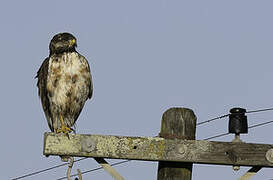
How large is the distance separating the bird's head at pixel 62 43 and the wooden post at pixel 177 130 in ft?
12.2

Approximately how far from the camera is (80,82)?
844 cm

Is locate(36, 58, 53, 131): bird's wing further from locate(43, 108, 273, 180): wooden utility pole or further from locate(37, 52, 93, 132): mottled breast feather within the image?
locate(43, 108, 273, 180): wooden utility pole

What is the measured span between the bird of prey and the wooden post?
10.7ft

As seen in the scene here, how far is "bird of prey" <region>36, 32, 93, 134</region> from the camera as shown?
829 centimetres

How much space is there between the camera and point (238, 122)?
5.36 metres

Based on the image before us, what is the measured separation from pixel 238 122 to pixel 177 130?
2.05 feet

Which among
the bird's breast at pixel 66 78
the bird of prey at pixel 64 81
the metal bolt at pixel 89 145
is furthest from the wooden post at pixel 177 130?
the bird's breast at pixel 66 78

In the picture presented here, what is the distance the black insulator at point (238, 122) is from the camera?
5332 millimetres

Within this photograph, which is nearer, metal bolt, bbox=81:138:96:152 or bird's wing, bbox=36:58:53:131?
metal bolt, bbox=81:138:96:152

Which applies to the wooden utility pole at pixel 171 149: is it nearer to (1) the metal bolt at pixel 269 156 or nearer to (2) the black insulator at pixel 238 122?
(1) the metal bolt at pixel 269 156

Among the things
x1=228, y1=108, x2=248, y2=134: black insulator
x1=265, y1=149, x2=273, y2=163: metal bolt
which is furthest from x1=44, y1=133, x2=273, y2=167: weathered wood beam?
x1=228, y1=108, x2=248, y2=134: black insulator

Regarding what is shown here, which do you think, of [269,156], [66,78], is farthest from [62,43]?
[269,156]

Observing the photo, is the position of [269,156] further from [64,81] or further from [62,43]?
[62,43]

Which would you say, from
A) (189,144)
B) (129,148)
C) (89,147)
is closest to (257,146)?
(189,144)
